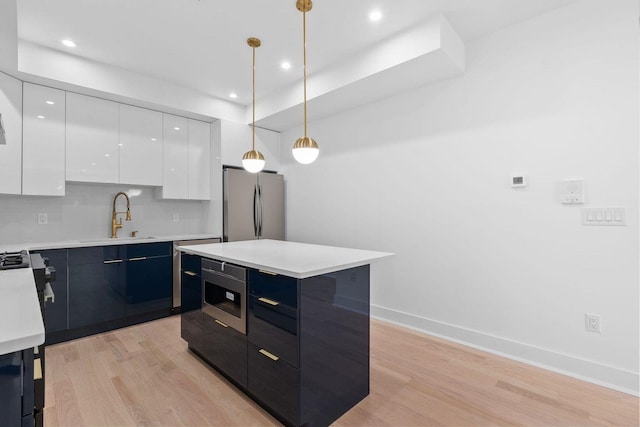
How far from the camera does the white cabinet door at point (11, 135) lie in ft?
9.14

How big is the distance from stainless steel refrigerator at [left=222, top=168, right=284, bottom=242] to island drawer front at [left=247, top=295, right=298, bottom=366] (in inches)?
89.2

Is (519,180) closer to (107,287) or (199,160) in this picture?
(199,160)

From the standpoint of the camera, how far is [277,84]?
3.81 metres

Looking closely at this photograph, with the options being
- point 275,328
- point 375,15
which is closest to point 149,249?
point 275,328

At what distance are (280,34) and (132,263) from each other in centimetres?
272

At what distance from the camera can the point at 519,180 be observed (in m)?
2.55

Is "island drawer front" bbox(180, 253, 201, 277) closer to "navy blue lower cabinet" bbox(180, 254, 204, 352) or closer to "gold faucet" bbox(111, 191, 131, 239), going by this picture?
"navy blue lower cabinet" bbox(180, 254, 204, 352)

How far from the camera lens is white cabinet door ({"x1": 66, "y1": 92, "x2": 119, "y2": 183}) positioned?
3.22 m

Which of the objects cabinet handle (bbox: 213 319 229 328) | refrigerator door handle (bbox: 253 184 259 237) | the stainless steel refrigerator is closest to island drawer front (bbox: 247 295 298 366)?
cabinet handle (bbox: 213 319 229 328)

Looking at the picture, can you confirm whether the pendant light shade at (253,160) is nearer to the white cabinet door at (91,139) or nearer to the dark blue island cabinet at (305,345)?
the dark blue island cabinet at (305,345)

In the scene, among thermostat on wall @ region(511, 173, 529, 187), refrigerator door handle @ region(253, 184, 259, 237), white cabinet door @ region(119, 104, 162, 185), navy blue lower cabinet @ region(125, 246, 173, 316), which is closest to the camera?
thermostat on wall @ region(511, 173, 529, 187)

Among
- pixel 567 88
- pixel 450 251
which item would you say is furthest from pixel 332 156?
pixel 567 88

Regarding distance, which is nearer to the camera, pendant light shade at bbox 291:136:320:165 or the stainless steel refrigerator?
pendant light shade at bbox 291:136:320:165

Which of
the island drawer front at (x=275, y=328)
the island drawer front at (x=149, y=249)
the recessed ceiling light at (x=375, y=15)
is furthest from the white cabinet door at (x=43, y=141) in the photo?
the recessed ceiling light at (x=375, y=15)
